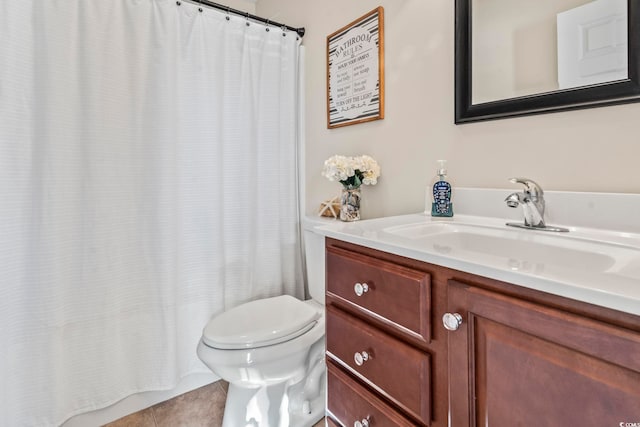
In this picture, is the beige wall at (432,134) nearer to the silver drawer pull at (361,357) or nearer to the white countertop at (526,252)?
the white countertop at (526,252)

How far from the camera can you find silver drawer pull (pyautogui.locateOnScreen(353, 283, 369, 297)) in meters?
0.75

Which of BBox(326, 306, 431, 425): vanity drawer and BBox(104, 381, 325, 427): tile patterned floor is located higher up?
BBox(326, 306, 431, 425): vanity drawer

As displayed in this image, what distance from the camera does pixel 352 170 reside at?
52.4 inches

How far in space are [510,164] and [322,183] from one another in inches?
38.6

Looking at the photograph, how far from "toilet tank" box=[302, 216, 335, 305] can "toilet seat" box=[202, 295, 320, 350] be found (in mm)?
108

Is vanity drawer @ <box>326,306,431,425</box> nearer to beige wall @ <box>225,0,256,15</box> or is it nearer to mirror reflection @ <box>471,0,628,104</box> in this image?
mirror reflection @ <box>471,0,628,104</box>

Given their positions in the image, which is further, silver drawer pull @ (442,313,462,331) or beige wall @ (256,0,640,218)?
beige wall @ (256,0,640,218)

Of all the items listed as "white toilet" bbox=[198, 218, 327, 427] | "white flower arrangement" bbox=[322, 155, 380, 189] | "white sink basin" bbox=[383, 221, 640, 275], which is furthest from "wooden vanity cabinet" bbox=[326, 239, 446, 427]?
"white flower arrangement" bbox=[322, 155, 380, 189]

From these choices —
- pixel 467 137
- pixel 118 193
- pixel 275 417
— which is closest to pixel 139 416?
pixel 275 417

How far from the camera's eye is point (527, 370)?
468 mm

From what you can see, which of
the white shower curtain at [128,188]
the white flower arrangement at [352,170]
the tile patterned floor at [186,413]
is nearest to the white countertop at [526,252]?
the white flower arrangement at [352,170]

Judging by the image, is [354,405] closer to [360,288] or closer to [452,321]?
[360,288]

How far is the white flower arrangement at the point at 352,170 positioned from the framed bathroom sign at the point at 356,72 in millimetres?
233

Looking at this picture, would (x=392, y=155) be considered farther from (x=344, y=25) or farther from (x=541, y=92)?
(x=344, y=25)
